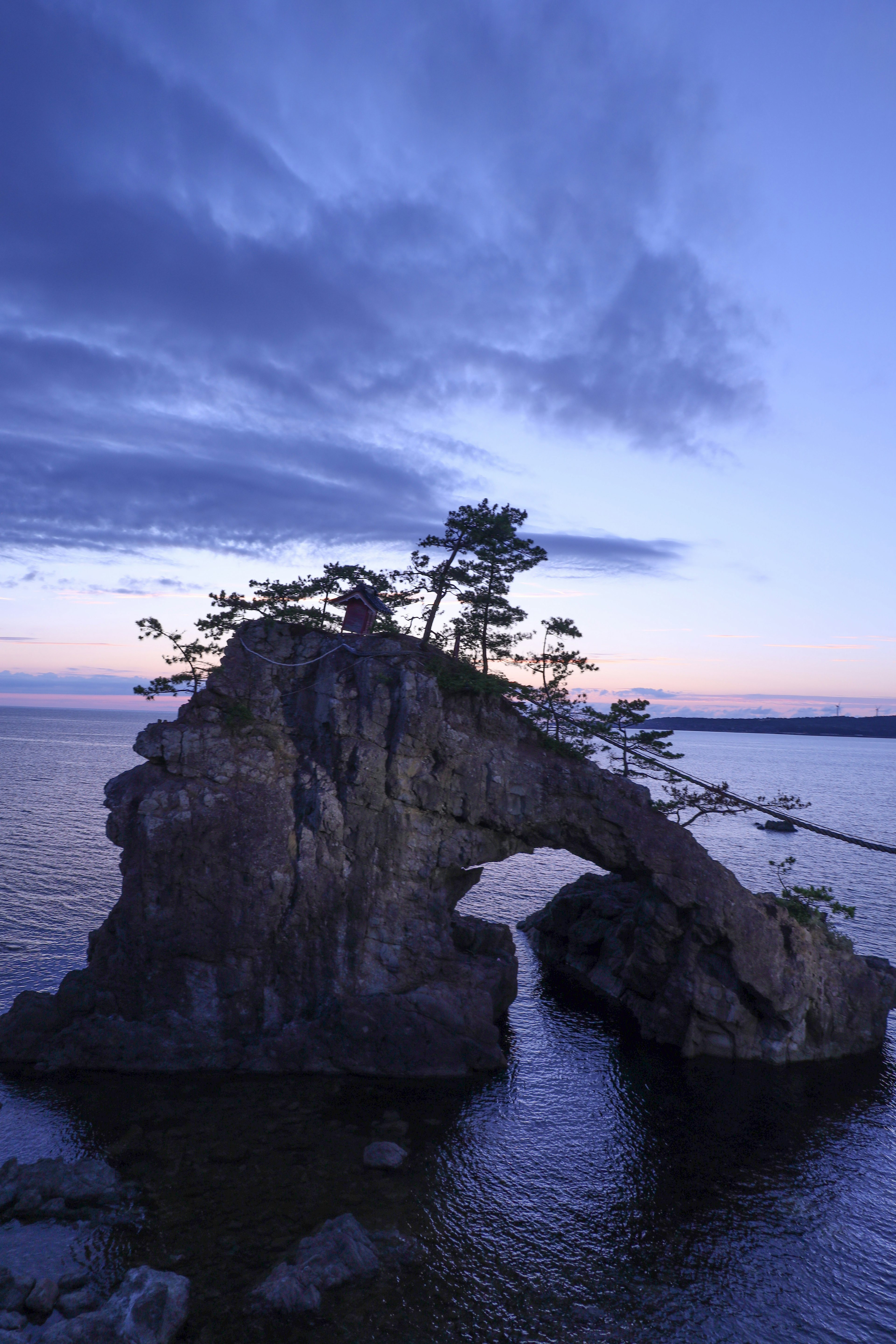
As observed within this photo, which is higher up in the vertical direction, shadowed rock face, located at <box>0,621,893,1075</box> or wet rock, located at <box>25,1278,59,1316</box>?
shadowed rock face, located at <box>0,621,893,1075</box>

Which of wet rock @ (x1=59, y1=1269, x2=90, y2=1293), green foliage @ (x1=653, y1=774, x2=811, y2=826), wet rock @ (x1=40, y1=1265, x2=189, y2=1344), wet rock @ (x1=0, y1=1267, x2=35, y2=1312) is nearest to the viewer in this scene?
wet rock @ (x1=40, y1=1265, x2=189, y2=1344)

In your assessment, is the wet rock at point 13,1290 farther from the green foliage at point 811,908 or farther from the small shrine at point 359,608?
the green foliage at point 811,908

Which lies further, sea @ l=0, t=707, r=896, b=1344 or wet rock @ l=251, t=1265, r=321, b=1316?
sea @ l=0, t=707, r=896, b=1344

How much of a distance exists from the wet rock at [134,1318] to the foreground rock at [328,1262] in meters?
2.25

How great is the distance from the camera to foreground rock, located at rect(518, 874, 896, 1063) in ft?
124

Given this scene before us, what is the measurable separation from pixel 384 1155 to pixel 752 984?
22248mm

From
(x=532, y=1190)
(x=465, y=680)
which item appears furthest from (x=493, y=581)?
(x=532, y=1190)

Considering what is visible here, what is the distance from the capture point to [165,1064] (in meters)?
32.4

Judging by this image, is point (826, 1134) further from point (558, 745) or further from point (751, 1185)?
point (558, 745)

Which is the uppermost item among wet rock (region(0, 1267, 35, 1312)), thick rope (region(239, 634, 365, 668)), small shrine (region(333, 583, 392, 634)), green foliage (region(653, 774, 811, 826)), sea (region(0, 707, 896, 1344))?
small shrine (region(333, 583, 392, 634))

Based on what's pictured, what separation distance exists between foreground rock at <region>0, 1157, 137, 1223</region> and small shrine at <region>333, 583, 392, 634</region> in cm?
2779

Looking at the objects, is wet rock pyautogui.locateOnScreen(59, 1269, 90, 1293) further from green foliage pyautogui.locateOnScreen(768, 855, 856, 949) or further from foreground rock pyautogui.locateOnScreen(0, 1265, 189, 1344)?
green foliage pyautogui.locateOnScreen(768, 855, 856, 949)

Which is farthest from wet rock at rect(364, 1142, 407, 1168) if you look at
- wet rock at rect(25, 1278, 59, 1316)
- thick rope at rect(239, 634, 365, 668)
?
→ thick rope at rect(239, 634, 365, 668)

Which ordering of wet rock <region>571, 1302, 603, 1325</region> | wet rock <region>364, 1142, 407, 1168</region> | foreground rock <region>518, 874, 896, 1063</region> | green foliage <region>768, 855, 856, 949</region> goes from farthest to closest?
green foliage <region>768, 855, 856, 949</region>
foreground rock <region>518, 874, 896, 1063</region>
wet rock <region>364, 1142, 407, 1168</region>
wet rock <region>571, 1302, 603, 1325</region>
